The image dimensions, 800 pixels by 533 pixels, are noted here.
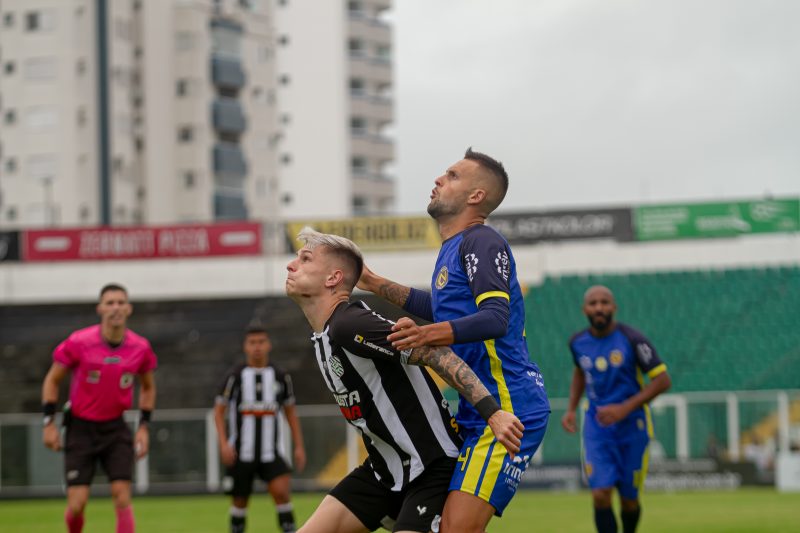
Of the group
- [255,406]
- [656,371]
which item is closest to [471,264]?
[656,371]

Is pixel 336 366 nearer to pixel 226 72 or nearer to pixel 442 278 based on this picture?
pixel 442 278

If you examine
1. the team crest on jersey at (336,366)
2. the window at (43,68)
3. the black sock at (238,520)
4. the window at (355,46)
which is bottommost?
the black sock at (238,520)

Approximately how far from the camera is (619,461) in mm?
11594

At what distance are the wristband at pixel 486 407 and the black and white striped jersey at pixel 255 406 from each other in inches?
302

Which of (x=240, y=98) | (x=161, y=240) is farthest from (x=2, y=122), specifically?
(x=161, y=240)

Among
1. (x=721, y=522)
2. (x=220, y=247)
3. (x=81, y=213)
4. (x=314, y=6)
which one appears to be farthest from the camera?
(x=314, y=6)

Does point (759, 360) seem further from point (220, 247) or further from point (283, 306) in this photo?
point (220, 247)

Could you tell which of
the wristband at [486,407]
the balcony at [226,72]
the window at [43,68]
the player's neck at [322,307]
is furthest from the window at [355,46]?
the wristband at [486,407]

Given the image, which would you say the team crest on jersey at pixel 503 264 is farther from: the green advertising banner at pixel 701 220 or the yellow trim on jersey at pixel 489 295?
the green advertising banner at pixel 701 220

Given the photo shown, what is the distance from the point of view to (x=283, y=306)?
39.6 m

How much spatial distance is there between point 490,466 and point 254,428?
757 cm

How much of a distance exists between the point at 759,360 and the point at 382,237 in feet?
39.4

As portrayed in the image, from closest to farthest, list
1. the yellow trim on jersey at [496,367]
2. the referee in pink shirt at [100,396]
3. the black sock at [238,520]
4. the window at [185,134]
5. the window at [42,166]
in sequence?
the yellow trim on jersey at [496,367] < the referee in pink shirt at [100,396] < the black sock at [238,520] < the window at [42,166] < the window at [185,134]

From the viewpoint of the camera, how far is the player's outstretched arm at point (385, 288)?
7.31 metres
